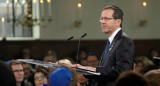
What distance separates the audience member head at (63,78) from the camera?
3.60 meters

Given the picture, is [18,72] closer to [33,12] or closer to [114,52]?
[114,52]

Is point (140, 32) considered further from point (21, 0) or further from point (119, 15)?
point (119, 15)

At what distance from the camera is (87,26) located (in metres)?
13.5

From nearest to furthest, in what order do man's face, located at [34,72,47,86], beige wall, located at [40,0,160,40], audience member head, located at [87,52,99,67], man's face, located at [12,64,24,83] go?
man's face, located at [12,64,24,83] → man's face, located at [34,72,47,86] → audience member head, located at [87,52,99,67] → beige wall, located at [40,0,160,40]

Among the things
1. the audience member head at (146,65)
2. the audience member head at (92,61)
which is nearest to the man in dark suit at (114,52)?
the audience member head at (146,65)

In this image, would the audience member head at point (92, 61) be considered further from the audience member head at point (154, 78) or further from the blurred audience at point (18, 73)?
the audience member head at point (154, 78)

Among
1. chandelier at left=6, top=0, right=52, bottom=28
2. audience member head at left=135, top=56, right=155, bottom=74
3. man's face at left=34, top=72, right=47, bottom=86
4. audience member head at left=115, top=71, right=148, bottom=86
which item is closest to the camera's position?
audience member head at left=115, top=71, right=148, bottom=86

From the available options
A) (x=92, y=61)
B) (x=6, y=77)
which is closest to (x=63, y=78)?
(x=6, y=77)

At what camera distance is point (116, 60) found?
4516 mm

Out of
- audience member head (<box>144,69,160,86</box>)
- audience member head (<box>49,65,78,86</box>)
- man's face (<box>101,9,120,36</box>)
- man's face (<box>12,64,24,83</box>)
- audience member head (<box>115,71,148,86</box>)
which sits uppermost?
man's face (<box>101,9,120,36</box>)

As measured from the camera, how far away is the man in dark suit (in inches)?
173

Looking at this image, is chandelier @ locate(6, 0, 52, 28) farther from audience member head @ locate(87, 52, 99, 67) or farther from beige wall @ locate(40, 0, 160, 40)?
audience member head @ locate(87, 52, 99, 67)

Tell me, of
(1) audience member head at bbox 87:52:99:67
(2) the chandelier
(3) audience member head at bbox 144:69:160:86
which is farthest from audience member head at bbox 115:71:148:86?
(2) the chandelier

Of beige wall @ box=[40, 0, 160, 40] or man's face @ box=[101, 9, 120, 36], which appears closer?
man's face @ box=[101, 9, 120, 36]
